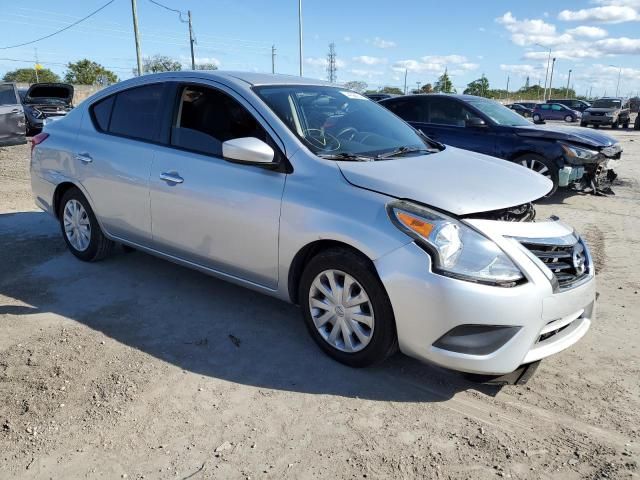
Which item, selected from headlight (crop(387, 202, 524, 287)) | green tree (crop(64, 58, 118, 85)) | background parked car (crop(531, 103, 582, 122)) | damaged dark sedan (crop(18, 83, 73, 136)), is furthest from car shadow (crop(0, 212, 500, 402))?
green tree (crop(64, 58, 118, 85))

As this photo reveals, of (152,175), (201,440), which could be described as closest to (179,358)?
(201,440)

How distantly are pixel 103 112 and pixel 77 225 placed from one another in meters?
1.10

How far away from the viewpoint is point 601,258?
553 centimetres

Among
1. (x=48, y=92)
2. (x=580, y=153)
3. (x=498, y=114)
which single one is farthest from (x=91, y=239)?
(x=48, y=92)

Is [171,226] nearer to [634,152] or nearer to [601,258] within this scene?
[601,258]

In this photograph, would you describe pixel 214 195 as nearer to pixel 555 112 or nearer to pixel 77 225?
pixel 77 225

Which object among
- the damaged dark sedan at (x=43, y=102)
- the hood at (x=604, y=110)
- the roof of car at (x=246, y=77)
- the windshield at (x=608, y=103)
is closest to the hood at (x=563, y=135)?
the roof of car at (x=246, y=77)

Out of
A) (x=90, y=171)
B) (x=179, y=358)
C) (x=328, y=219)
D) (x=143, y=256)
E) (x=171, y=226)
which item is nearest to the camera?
(x=328, y=219)

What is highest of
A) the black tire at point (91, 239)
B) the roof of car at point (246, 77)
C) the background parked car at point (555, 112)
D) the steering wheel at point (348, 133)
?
the roof of car at point (246, 77)

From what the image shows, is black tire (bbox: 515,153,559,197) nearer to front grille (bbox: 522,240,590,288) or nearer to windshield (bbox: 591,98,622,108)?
front grille (bbox: 522,240,590,288)

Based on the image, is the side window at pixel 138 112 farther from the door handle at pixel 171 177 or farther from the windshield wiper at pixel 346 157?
the windshield wiper at pixel 346 157

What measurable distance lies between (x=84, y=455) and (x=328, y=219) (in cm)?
173

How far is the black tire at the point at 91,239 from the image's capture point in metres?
4.94

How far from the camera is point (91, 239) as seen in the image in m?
5.01
